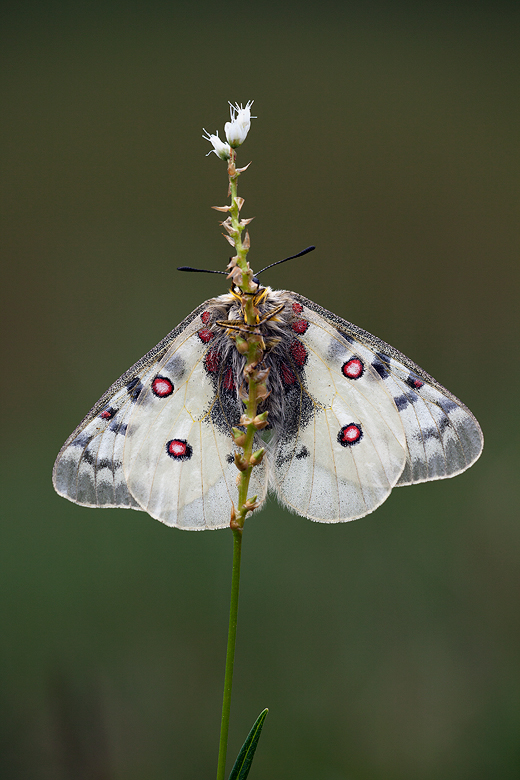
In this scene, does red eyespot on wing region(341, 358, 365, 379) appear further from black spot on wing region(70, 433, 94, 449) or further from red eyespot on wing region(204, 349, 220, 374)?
Answer: black spot on wing region(70, 433, 94, 449)

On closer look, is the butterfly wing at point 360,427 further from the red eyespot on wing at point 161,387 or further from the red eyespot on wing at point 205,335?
the red eyespot on wing at point 161,387

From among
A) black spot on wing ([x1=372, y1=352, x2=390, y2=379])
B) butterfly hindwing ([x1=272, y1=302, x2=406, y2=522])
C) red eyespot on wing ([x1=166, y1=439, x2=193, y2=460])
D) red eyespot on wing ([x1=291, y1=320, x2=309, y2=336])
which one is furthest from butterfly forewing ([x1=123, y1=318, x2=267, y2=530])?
black spot on wing ([x1=372, y1=352, x2=390, y2=379])

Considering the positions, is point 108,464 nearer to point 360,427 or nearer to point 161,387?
point 161,387

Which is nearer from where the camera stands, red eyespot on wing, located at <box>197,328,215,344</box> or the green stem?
the green stem

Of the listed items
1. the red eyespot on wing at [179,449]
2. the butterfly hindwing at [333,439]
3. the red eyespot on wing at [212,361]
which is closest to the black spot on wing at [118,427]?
the red eyespot on wing at [179,449]

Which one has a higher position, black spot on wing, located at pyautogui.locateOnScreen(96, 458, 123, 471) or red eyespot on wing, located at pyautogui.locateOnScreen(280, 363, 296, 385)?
red eyespot on wing, located at pyautogui.locateOnScreen(280, 363, 296, 385)

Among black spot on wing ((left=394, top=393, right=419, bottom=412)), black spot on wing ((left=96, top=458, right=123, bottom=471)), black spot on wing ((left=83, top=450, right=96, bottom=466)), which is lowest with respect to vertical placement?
black spot on wing ((left=96, top=458, right=123, bottom=471))

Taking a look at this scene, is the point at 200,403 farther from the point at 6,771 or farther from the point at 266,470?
the point at 6,771
